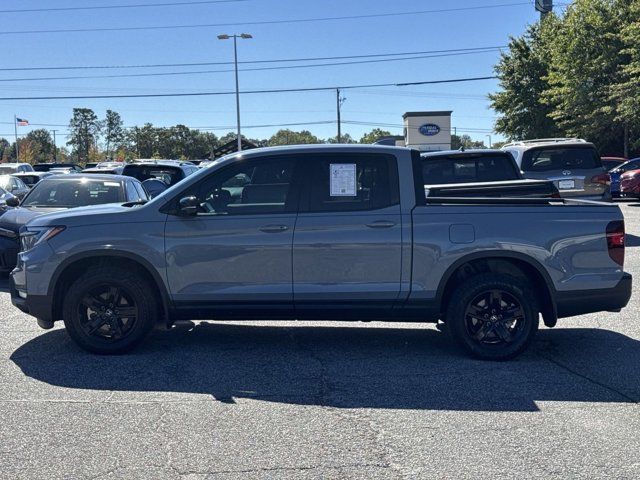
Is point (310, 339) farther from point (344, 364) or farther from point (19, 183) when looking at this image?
point (19, 183)

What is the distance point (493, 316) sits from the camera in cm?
636

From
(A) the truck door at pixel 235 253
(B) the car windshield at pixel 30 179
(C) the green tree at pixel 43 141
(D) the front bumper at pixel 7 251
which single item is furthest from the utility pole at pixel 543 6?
Result: (C) the green tree at pixel 43 141

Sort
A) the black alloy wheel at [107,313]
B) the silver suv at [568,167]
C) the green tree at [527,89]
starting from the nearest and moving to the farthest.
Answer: the black alloy wheel at [107,313] → the silver suv at [568,167] → the green tree at [527,89]

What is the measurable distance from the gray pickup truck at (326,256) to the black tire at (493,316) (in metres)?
0.01

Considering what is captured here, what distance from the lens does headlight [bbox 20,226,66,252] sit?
252 inches

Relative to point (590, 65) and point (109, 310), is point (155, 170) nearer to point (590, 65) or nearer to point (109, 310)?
point (109, 310)

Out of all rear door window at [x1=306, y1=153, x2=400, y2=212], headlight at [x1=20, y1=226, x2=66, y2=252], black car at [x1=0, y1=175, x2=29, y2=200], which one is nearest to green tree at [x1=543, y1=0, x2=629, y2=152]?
black car at [x1=0, y1=175, x2=29, y2=200]

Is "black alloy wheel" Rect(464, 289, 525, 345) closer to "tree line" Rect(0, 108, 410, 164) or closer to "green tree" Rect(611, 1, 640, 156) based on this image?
"green tree" Rect(611, 1, 640, 156)

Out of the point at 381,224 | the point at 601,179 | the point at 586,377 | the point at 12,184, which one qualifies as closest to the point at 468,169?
the point at 601,179

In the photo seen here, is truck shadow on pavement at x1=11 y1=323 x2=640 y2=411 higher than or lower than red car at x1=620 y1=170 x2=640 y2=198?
lower

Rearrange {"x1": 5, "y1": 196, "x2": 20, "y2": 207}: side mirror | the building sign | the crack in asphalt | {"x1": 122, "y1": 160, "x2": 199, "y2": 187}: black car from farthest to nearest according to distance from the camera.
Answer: the building sign < {"x1": 122, "y1": 160, "x2": 199, "y2": 187}: black car < {"x1": 5, "y1": 196, "x2": 20, "y2": 207}: side mirror < the crack in asphalt

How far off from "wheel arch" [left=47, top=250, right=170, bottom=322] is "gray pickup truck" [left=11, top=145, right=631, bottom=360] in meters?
0.01

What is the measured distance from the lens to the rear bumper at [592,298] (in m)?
6.29

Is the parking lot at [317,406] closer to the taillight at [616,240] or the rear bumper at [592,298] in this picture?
the rear bumper at [592,298]
